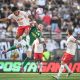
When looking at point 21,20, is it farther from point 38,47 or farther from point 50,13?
point 50,13

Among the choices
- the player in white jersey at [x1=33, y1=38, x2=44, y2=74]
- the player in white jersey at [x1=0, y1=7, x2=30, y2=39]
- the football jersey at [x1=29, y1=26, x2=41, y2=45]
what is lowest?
the player in white jersey at [x1=33, y1=38, x2=44, y2=74]

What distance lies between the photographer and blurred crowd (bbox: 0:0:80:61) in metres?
26.7

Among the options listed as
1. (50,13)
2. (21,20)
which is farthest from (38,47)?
(50,13)

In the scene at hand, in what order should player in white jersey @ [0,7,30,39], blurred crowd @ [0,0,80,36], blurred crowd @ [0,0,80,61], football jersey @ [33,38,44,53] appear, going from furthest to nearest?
blurred crowd @ [0,0,80,36], blurred crowd @ [0,0,80,61], football jersey @ [33,38,44,53], player in white jersey @ [0,7,30,39]

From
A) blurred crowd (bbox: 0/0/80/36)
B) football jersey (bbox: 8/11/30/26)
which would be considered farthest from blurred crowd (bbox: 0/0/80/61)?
football jersey (bbox: 8/11/30/26)

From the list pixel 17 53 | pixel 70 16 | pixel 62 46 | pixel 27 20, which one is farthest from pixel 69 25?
pixel 27 20

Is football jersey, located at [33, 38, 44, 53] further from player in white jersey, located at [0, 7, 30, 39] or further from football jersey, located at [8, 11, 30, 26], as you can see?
football jersey, located at [8, 11, 30, 26]

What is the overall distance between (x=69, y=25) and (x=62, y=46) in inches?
128

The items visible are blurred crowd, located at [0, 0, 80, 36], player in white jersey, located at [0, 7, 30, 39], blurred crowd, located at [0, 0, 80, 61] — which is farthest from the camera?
blurred crowd, located at [0, 0, 80, 36]

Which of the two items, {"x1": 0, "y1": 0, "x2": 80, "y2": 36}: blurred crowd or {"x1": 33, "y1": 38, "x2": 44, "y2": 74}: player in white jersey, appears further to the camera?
{"x1": 0, "y1": 0, "x2": 80, "y2": 36}: blurred crowd

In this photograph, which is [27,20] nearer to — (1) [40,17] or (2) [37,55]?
(2) [37,55]

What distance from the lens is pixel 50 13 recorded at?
28141 mm

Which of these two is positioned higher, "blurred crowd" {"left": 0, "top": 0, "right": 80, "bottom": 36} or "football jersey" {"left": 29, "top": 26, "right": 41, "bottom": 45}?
"blurred crowd" {"left": 0, "top": 0, "right": 80, "bottom": 36}

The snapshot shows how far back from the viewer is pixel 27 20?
21.0 m
